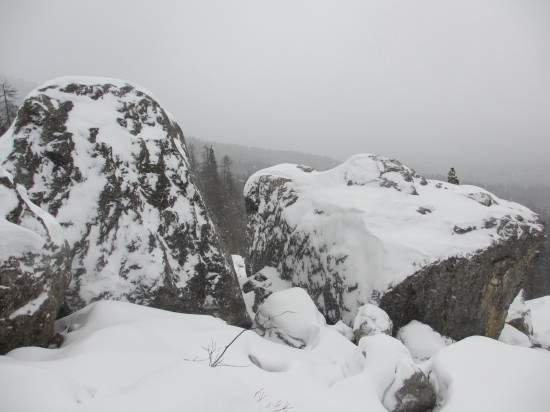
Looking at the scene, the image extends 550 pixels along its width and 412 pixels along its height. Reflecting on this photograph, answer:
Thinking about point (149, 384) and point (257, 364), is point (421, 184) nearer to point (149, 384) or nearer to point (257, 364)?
point (257, 364)

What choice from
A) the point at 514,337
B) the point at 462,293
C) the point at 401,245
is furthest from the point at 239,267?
the point at 514,337

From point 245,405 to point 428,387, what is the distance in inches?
161

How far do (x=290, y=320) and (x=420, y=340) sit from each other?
369cm

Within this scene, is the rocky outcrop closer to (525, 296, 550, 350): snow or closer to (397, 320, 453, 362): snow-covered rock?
(397, 320, 453, 362): snow-covered rock

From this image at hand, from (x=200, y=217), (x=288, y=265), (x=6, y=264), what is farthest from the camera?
(x=288, y=265)

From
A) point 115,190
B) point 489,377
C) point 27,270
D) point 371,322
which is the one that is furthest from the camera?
point 371,322

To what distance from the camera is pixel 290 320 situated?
28.7 ft

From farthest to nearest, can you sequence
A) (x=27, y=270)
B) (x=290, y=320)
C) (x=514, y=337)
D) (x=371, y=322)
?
(x=514, y=337) < (x=290, y=320) < (x=371, y=322) < (x=27, y=270)

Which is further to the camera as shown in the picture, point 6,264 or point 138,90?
point 138,90

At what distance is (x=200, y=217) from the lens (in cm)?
927

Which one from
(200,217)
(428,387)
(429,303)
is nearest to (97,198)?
(200,217)

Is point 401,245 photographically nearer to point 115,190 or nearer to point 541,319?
point 115,190

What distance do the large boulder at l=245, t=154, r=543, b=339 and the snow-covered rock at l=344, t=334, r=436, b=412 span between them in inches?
130

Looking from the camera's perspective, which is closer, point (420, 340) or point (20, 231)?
point (20, 231)
